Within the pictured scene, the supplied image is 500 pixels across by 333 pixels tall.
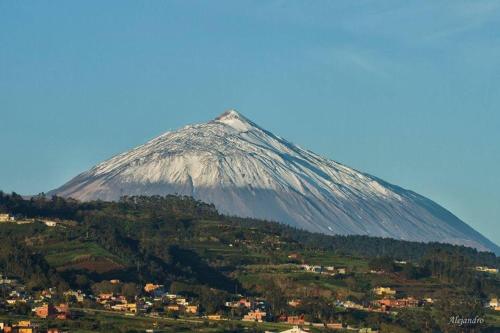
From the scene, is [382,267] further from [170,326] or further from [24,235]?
[170,326]

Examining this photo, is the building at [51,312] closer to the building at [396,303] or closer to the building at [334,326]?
the building at [334,326]

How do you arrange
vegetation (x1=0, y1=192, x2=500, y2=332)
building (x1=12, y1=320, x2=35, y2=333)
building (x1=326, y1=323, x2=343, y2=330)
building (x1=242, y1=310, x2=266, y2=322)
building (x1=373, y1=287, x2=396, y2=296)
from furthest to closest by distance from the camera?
1. building (x1=373, y1=287, x2=396, y2=296)
2. vegetation (x1=0, y1=192, x2=500, y2=332)
3. building (x1=242, y1=310, x2=266, y2=322)
4. building (x1=326, y1=323, x2=343, y2=330)
5. building (x1=12, y1=320, x2=35, y2=333)

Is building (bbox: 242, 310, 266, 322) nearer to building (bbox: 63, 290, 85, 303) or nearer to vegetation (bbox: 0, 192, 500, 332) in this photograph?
vegetation (bbox: 0, 192, 500, 332)

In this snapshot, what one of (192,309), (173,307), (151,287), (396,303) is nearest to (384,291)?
(396,303)

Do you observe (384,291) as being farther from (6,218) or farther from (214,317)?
(6,218)

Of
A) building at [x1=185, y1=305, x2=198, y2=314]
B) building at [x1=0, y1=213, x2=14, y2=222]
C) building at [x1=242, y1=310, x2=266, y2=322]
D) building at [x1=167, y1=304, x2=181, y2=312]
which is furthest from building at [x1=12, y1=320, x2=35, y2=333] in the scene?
building at [x1=0, y1=213, x2=14, y2=222]

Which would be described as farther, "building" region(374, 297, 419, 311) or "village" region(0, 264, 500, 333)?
"building" region(374, 297, 419, 311)

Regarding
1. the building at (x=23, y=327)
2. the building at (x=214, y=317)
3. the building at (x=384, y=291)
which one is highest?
the building at (x=384, y=291)

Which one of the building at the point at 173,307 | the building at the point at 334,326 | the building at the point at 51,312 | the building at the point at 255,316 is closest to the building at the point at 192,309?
the building at the point at 173,307

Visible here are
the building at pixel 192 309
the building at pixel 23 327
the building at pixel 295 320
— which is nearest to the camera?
the building at pixel 23 327
